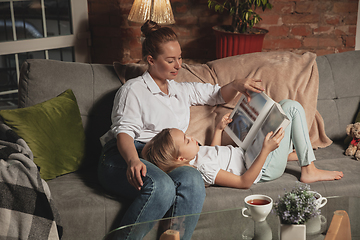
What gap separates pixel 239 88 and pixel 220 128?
221mm

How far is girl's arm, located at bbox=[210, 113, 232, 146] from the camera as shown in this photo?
1749mm

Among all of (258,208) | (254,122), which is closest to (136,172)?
(258,208)

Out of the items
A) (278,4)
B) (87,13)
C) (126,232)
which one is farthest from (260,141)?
(87,13)

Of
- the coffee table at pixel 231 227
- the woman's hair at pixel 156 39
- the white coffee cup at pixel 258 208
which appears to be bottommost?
the coffee table at pixel 231 227

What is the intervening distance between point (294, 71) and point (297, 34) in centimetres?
134

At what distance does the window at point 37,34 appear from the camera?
2.73 metres

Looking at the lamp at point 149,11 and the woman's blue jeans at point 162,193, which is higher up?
the lamp at point 149,11

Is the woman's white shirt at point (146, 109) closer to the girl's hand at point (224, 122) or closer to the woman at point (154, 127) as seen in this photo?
the woman at point (154, 127)

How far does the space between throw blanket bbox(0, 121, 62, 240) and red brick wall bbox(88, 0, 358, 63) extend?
6.32 ft

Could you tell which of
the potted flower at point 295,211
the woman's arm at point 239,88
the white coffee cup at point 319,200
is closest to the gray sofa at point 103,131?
the potted flower at point 295,211

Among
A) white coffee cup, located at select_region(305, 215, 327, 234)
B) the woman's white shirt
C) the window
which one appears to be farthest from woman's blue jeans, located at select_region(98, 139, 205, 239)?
the window

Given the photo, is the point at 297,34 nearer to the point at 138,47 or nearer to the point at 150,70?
the point at 138,47

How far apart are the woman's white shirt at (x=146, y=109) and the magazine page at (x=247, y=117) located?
9.3 inches

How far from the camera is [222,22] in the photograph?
9.96 feet
